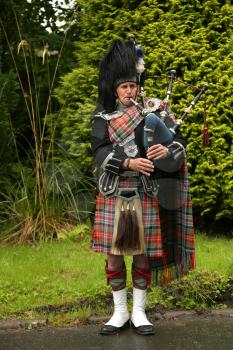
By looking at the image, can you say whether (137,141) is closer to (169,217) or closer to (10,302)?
(169,217)

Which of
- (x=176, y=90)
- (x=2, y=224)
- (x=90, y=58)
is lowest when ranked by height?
(x=2, y=224)

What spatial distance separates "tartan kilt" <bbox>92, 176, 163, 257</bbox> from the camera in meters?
3.99

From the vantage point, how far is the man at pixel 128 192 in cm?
394

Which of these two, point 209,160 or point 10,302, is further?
point 209,160

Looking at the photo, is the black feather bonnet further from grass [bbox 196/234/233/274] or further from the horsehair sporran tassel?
grass [bbox 196/234/233/274]

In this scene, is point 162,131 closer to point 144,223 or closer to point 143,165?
point 143,165

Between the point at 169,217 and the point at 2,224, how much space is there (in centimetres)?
295

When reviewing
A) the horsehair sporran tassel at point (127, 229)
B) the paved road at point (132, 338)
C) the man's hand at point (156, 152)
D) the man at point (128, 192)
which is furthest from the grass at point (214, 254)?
the man's hand at point (156, 152)

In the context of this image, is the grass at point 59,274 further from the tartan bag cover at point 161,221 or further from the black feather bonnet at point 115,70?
the black feather bonnet at point 115,70

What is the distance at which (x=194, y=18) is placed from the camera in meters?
6.28

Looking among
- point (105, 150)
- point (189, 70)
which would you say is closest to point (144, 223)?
point (105, 150)

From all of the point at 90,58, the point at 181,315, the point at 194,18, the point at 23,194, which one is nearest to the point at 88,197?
the point at 23,194

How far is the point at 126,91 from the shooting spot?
13.0ft

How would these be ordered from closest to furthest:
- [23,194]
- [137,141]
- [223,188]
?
[137,141], [223,188], [23,194]
